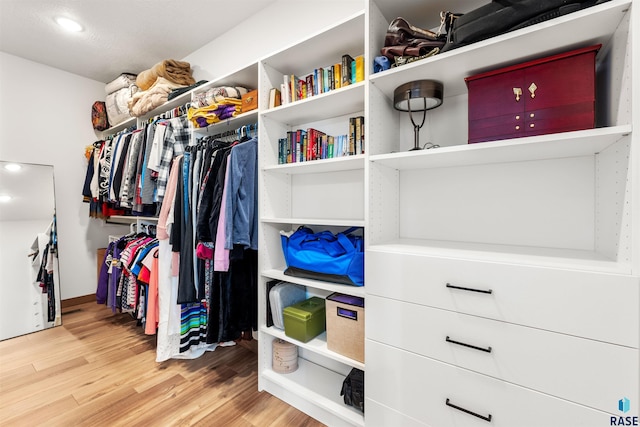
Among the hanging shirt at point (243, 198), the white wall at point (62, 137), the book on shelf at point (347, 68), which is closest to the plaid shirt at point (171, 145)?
the hanging shirt at point (243, 198)

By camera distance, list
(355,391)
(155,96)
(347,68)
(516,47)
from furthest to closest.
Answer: (155,96)
(347,68)
(355,391)
(516,47)

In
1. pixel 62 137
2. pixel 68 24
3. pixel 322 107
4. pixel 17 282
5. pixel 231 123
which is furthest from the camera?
pixel 62 137

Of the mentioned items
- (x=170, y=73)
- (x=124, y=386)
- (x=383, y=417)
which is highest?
(x=170, y=73)

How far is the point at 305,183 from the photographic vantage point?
191 centimetres

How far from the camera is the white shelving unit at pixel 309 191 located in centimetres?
147

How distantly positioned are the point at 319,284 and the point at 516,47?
4.24 feet

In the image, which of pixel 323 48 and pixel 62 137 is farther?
pixel 62 137

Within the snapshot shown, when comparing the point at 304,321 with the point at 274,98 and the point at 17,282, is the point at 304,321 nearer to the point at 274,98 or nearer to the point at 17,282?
the point at 274,98

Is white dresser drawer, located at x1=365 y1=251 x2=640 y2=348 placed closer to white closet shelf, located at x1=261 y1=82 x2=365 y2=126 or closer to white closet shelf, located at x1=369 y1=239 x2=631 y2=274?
white closet shelf, located at x1=369 y1=239 x2=631 y2=274

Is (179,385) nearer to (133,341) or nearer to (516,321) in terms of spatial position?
(133,341)

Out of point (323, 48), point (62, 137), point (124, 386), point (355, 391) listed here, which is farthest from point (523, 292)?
point (62, 137)

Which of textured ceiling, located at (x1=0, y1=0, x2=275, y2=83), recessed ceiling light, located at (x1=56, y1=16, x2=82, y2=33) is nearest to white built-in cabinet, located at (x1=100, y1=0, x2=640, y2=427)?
textured ceiling, located at (x1=0, y1=0, x2=275, y2=83)

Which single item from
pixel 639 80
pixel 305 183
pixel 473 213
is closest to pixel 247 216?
pixel 305 183

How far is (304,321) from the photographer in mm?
1524
